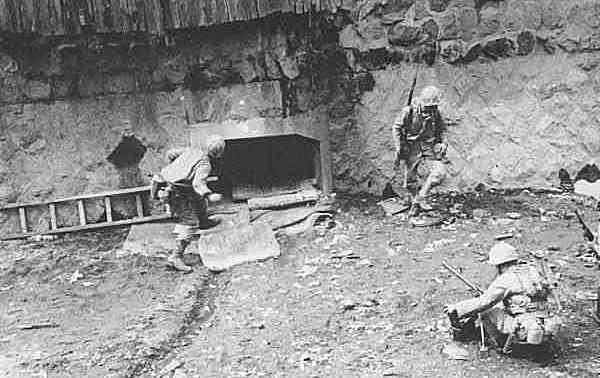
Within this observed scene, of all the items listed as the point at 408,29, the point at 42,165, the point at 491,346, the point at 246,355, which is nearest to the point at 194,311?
the point at 246,355

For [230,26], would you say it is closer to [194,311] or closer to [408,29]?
[408,29]

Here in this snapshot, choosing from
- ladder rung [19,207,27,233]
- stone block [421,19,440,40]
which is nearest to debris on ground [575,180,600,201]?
stone block [421,19,440,40]

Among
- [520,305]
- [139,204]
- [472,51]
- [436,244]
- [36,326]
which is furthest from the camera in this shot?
[139,204]

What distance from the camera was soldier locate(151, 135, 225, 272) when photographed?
6156 millimetres

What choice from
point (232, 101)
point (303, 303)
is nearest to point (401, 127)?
point (232, 101)

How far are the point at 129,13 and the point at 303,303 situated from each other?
3328 millimetres

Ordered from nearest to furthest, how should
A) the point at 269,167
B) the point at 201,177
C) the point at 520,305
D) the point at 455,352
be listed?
the point at 520,305 → the point at 455,352 → the point at 201,177 → the point at 269,167

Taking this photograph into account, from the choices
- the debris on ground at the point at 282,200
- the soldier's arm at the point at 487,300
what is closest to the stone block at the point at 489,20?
the debris on ground at the point at 282,200

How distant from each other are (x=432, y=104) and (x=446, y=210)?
1.08 metres

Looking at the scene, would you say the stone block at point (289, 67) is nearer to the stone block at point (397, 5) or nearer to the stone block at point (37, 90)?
the stone block at point (397, 5)

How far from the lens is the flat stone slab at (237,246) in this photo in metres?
6.18

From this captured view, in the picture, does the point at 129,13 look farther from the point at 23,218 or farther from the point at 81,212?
the point at 23,218

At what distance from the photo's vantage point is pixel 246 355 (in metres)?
4.55

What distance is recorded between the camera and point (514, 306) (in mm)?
4051
